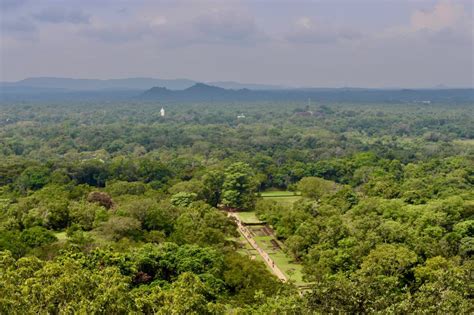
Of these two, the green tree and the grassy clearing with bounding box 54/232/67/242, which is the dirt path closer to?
the green tree

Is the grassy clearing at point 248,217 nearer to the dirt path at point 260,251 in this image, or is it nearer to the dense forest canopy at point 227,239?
the dirt path at point 260,251

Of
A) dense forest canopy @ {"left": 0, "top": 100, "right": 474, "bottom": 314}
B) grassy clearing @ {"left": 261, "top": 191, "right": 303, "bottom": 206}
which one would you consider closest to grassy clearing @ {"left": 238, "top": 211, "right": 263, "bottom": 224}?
dense forest canopy @ {"left": 0, "top": 100, "right": 474, "bottom": 314}

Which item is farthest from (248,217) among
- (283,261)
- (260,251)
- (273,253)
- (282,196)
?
(283,261)

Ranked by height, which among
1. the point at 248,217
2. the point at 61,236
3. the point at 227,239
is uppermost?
the point at 61,236

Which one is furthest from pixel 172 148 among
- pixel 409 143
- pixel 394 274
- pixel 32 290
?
pixel 32 290

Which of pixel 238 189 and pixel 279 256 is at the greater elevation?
pixel 238 189

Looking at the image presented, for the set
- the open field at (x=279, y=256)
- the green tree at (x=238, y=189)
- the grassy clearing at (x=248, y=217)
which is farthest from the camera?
the green tree at (x=238, y=189)

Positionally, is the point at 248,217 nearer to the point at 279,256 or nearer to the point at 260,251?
the point at 260,251

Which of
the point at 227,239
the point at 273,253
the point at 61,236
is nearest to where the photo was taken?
the point at 61,236

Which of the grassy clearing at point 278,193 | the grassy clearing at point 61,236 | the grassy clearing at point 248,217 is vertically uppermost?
the grassy clearing at point 61,236

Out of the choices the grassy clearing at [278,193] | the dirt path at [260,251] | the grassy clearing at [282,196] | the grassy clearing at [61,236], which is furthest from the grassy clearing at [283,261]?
the grassy clearing at [278,193]

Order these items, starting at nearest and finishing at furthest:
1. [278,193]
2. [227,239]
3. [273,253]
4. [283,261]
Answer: [283,261], [227,239], [273,253], [278,193]

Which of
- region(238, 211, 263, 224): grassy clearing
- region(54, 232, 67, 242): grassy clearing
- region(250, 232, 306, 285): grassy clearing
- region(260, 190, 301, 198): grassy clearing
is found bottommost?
region(250, 232, 306, 285): grassy clearing
